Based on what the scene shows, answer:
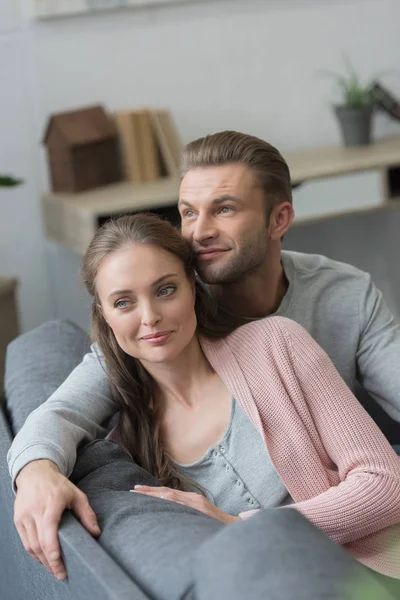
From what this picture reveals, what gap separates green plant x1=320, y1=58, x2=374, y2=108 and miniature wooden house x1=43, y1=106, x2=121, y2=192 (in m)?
0.90

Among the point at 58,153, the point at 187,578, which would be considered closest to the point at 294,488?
the point at 187,578

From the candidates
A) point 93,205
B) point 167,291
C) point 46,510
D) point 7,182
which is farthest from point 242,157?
point 7,182

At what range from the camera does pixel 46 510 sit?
1.45m

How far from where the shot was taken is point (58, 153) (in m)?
3.54

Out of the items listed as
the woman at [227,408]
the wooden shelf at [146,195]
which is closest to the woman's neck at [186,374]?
the woman at [227,408]

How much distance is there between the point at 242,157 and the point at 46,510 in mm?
789

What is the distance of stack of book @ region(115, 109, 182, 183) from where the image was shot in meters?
3.55

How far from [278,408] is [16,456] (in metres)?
0.42

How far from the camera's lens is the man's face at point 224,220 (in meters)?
1.89

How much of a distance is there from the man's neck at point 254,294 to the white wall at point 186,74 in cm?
147

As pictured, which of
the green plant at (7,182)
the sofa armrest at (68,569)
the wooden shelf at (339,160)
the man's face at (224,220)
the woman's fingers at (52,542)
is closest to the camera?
the sofa armrest at (68,569)

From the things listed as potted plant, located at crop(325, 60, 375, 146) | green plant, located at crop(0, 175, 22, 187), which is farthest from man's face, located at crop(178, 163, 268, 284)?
potted plant, located at crop(325, 60, 375, 146)

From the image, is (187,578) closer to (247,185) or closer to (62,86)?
(247,185)

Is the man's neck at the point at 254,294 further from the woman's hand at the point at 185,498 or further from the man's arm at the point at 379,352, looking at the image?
the woman's hand at the point at 185,498
